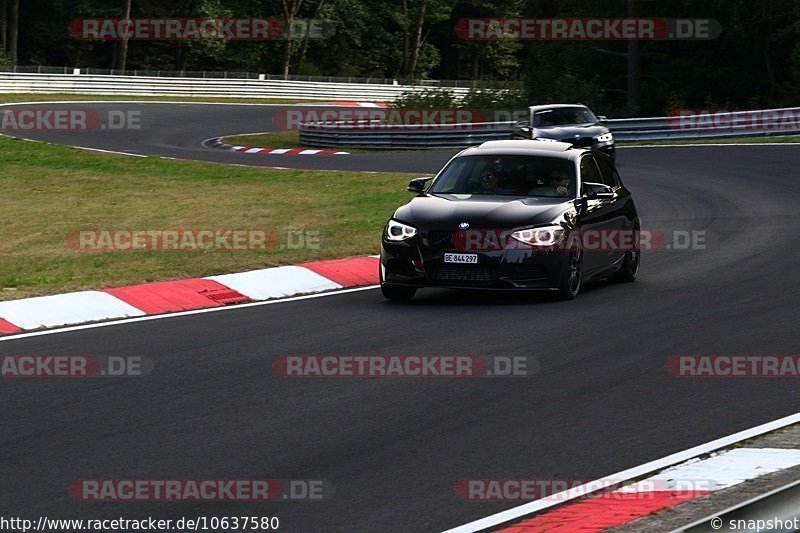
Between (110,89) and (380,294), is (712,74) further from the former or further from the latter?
(380,294)

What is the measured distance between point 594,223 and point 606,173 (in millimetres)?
1279

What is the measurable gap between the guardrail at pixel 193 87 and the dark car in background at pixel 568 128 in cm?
2916

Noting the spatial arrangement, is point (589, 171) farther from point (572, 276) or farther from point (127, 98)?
point (127, 98)

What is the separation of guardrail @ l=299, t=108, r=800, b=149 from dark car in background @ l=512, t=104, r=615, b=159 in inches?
208

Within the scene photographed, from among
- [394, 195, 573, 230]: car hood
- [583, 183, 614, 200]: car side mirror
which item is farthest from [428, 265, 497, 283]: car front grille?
[583, 183, 614, 200]: car side mirror

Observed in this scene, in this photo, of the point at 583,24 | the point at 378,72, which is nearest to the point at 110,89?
the point at 583,24

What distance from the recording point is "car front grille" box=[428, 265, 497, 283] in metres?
12.4

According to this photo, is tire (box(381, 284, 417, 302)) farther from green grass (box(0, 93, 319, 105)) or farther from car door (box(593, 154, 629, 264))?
green grass (box(0, 93, 319, 105))

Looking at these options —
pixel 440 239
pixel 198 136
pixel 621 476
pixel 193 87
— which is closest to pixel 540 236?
pixel 440 239

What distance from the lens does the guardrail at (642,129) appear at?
1379 inches

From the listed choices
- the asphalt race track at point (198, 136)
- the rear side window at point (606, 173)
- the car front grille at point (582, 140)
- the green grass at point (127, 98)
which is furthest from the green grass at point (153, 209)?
the green grass at point (127, 98)

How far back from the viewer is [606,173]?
14633 millimetres

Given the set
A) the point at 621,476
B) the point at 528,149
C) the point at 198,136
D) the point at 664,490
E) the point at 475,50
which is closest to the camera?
the point at 664,490

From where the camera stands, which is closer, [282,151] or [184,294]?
[184,294]
